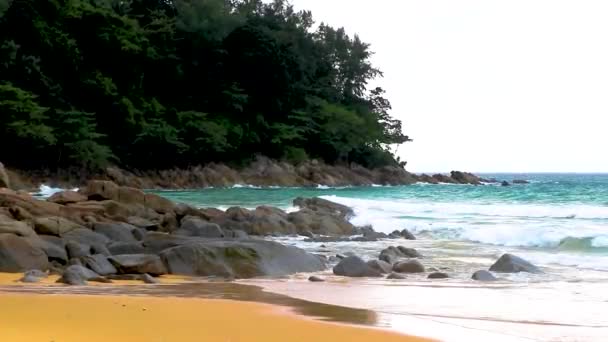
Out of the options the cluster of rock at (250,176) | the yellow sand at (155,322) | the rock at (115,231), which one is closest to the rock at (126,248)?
the rock at (115,231)

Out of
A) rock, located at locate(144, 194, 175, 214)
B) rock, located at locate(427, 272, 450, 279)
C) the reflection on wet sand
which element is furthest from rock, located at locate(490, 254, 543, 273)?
rock, located at locate(144, 194, 175, 214)

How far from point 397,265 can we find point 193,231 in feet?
16.6

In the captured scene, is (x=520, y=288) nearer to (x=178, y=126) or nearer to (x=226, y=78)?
(x=178, y=126)

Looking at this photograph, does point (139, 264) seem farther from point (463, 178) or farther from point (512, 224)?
point (463, 178)

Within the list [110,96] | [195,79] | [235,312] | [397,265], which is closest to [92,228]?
[397,265]

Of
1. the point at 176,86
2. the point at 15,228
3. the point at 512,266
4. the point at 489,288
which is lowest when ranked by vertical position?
the point at 489,288

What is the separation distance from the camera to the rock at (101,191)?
19016 mm

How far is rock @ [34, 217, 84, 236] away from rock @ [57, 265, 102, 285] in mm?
3056

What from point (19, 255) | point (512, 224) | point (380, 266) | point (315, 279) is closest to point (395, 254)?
point (380, 266)

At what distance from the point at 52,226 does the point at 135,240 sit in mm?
1437

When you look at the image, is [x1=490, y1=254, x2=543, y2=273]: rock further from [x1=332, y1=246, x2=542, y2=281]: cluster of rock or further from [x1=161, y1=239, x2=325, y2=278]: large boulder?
[x1=161, y1=239, x2=325, y2=278]: large boulder

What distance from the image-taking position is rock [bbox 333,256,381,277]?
429 inches

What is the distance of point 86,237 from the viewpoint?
1295cm

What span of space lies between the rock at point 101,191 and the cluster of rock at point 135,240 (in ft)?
0.11
